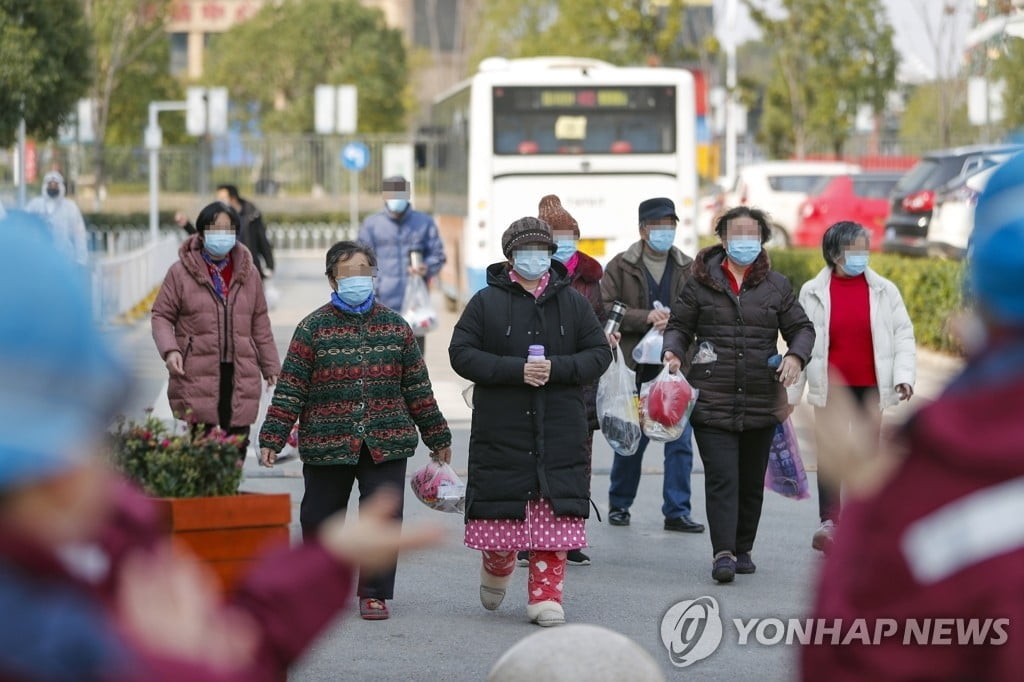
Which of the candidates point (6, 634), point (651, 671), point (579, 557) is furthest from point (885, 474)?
point (579, 557)

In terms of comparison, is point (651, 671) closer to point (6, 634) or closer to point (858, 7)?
point (6, 634)

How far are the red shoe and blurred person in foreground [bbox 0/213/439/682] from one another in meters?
5.55

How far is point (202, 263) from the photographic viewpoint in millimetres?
8922

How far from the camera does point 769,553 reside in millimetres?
9188

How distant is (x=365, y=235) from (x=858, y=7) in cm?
3173

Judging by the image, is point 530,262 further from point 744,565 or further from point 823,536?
point 823,536

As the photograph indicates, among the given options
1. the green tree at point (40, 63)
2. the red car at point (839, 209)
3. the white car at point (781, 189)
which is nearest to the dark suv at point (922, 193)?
the red car at point (839, 209)

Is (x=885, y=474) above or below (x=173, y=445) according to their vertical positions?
above

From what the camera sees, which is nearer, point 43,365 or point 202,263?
point 43,365

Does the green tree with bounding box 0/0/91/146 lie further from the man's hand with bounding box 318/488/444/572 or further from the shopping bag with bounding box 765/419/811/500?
the man's hand with bounding box 318/488/444/572

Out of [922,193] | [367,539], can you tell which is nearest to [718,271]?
[367,539]

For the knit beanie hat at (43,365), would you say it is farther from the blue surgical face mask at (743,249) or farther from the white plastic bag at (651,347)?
the white plastic bag at (651,347)

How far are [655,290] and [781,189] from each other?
93.2 feet

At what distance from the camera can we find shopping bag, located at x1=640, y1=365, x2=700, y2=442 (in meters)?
8.57
